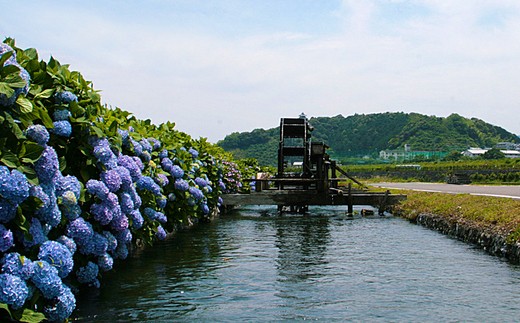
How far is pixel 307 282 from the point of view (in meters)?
9.30

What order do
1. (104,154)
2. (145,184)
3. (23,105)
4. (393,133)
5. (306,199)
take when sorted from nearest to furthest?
(23,105) < (104,154) < (145,184) < (306,199) < (393,133)

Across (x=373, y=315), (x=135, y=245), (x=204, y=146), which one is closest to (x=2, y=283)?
(x=373, y=315)

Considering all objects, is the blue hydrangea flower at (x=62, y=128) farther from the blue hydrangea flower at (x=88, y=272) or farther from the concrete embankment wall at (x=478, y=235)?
the concrete embankment wall at (x=478, y=235)

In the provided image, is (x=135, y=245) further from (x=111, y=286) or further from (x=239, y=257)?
(x=111, y=286)

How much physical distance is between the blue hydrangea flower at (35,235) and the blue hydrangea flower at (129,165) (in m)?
2.66

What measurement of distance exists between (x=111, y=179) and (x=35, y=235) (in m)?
1.82

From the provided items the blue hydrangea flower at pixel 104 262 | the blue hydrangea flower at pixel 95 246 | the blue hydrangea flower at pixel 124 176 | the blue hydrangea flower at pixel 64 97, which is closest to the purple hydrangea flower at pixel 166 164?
the blue hydrangea flower at pixel 124 176

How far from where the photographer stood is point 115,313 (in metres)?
7.06

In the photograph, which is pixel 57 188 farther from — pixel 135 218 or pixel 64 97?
pixel 135 218

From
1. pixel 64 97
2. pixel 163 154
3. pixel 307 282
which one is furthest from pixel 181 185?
pixel 64 97

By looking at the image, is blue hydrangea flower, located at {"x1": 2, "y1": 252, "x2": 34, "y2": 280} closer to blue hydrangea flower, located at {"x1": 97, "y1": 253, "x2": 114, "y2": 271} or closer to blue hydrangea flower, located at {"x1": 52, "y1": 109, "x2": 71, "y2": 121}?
blue hydrangea flower, located at {"x1": 52, "y1": 109, "x2": 71, "y2": 121}

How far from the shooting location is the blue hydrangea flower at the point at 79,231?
20.1 ft

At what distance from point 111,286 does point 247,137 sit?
121 metres

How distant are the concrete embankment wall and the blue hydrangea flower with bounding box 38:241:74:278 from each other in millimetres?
8165
